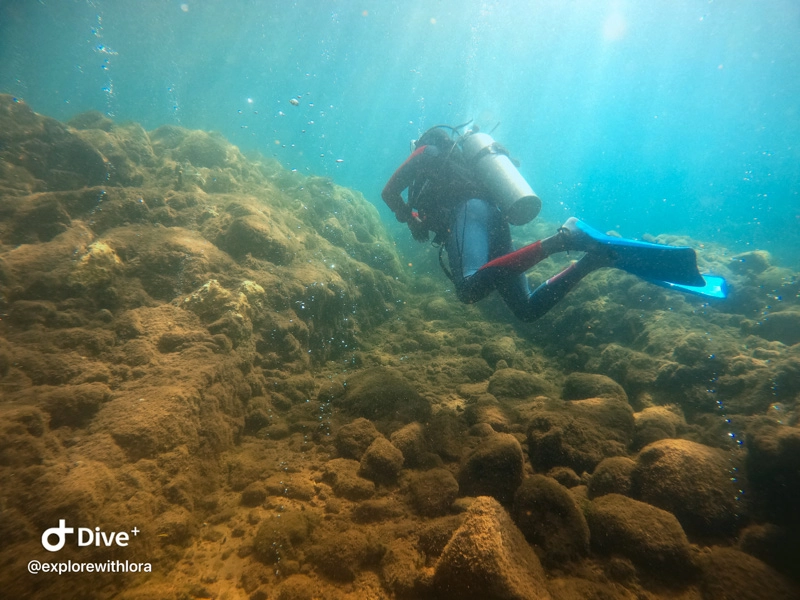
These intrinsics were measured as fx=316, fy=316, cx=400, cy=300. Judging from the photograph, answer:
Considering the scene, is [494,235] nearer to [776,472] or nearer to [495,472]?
[495,472]

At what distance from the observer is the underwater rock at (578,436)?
303 cm

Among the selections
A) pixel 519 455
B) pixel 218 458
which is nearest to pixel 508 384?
pixel 519 455

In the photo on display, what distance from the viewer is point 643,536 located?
2.17 metres

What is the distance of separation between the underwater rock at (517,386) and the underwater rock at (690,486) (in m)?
1.53

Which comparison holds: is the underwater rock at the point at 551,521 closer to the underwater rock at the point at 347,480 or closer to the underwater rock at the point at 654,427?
the underwater rock at the point at 347,480

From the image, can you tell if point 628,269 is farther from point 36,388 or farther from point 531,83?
point 531,83

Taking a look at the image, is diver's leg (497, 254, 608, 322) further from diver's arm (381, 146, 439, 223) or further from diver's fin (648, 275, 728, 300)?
diver's arm (381, 146, 439, 223)

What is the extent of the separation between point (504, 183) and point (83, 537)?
6048 mm

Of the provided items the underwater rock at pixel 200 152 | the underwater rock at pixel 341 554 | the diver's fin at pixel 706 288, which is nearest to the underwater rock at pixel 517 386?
the diver's fin at pixel 706 288

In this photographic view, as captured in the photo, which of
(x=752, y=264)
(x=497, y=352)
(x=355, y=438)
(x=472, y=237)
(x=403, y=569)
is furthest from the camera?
(x=752, y=264)

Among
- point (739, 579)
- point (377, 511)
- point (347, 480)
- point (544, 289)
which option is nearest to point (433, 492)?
point (377, 511)

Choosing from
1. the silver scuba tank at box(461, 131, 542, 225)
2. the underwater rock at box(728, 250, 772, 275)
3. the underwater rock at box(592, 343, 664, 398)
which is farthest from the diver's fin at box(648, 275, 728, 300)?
the underwater rock at box(728, 250, 772, 275)

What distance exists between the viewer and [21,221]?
14.8 feet

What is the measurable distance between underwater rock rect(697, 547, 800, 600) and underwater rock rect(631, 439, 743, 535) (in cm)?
24
